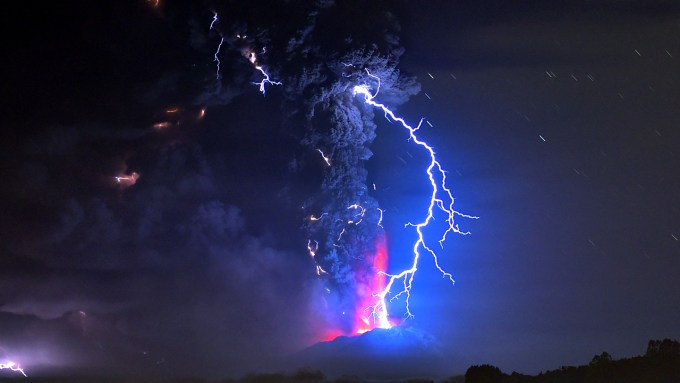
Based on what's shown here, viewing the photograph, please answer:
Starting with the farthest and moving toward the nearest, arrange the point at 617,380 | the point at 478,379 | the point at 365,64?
the point at 365,64, the point at 478,379, the point at 617,380

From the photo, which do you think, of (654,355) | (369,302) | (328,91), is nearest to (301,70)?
(328,91)

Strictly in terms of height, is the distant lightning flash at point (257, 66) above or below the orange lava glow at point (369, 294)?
above

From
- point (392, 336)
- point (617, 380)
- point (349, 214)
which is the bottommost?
point (617, 380)

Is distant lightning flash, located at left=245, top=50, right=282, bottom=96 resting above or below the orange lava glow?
above

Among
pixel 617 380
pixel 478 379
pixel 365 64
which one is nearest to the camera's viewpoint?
pixel 617 380

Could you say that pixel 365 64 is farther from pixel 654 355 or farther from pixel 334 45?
pixel 654 355

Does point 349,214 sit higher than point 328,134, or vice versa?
point 328,134

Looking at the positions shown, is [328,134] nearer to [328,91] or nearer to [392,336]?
[328,91]

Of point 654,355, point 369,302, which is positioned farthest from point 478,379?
point 369,302

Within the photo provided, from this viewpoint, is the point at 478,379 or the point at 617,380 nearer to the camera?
the point at 617,380
